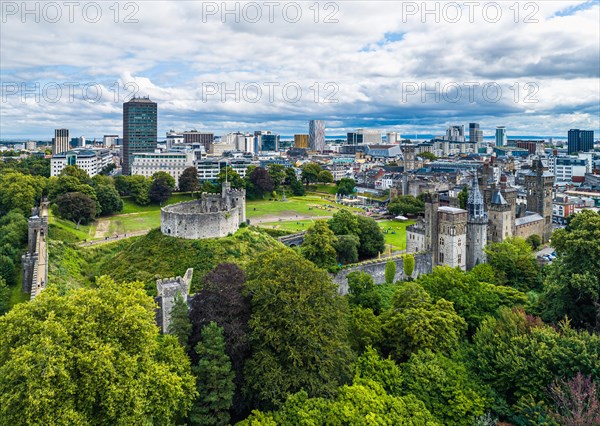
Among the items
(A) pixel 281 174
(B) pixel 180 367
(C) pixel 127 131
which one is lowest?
(B) pixel 180 367

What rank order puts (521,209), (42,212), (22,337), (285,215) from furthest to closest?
(285,215) < (521,209) < (42,212) < (22,337)

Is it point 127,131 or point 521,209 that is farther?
point 127,131

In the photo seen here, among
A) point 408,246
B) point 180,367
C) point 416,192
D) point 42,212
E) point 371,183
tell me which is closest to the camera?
point 180,367

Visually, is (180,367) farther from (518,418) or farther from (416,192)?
(416,192)

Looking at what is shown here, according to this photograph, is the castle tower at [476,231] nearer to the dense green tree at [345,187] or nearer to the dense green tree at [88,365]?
the dense green tree at [88,365]

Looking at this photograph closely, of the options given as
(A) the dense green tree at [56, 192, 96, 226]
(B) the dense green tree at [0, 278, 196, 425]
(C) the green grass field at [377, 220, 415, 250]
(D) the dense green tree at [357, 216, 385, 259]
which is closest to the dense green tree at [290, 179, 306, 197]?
(C) the green grass field at [377, 220, 415, 250]

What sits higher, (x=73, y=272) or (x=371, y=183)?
(x=371, y=183)

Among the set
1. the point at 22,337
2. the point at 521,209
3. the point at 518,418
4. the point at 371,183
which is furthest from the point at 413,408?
the point at 371,183

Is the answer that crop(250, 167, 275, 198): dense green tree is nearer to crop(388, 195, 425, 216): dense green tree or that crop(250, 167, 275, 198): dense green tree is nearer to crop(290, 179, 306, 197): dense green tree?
crop(290, 179, 306, 197): dense green tree
